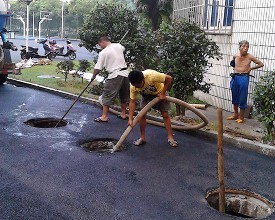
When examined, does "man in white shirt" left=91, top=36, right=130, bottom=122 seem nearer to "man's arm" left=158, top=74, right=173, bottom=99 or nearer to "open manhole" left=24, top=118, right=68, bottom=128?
"open manhole" left=24, top=118, right=68, bottom=128

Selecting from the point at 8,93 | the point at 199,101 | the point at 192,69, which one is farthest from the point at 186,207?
the point at 8,93

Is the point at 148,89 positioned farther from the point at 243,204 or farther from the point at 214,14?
the point at 214,14

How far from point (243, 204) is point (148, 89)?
2.23 metres

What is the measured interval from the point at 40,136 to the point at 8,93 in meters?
4.47

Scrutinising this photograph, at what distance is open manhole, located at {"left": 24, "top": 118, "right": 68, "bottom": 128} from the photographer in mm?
7078

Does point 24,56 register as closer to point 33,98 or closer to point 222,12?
point 33,98

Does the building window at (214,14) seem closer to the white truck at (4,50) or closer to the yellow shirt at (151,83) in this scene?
the yellow shirt at (151,83)

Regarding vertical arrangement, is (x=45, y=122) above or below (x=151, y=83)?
below

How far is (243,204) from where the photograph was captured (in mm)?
4062

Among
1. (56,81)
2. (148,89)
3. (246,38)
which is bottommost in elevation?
(56,81)

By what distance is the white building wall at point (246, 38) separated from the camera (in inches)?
286

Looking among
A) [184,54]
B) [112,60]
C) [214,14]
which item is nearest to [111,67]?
[112,60]

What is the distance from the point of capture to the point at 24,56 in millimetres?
18172

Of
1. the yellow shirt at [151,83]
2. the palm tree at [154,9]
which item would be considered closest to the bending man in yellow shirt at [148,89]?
the yellow shirt at [151,83]
